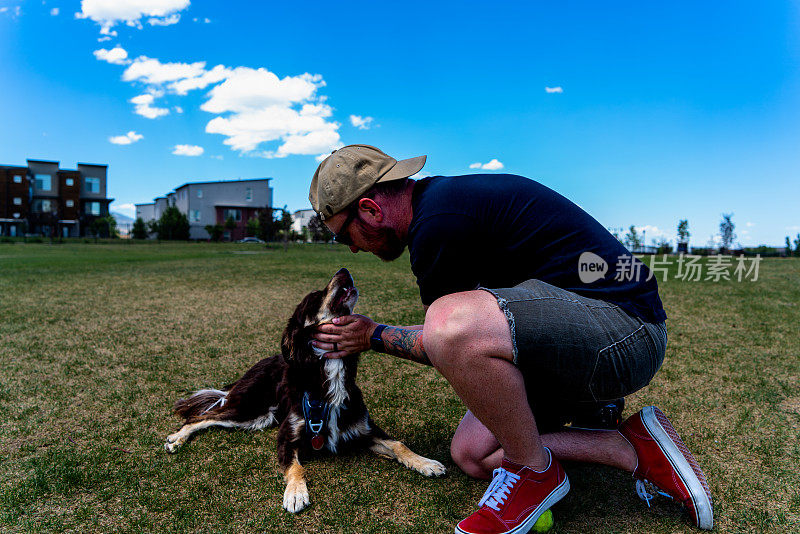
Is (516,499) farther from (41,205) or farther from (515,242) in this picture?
(41,205)

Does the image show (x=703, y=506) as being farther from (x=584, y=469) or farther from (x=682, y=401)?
(x=682, y=401)

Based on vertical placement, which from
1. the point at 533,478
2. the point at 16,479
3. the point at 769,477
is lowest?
the point at 16,479

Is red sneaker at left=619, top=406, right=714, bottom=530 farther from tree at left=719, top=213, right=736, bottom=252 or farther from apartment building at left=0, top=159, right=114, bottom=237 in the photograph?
apartment building at left=0, top=159, right=114, bottom=237

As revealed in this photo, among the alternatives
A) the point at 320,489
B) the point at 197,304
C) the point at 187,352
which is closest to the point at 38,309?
the point at 197,304

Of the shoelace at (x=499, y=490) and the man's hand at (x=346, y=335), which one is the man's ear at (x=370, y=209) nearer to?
the man's hand at (x=346, y=335)

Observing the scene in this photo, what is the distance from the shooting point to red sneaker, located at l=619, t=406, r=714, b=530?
7.55ft

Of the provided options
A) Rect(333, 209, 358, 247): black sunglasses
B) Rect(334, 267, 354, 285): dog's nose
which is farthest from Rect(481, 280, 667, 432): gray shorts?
Rect(334, 267, 354, 285): dog's nose

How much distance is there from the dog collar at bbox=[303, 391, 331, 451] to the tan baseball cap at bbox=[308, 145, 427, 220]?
129cm

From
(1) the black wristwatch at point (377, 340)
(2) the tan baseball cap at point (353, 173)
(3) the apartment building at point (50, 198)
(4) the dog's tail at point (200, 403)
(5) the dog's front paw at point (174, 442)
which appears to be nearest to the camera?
(2) the tan baseball cap at point (353, 173)

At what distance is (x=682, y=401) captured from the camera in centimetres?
405

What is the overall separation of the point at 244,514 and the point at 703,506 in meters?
2.28

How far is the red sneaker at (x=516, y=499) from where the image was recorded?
2.15 meters

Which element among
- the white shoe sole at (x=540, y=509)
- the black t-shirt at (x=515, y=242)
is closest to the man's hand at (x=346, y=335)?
the black t-shirt at (x=515, y=242)

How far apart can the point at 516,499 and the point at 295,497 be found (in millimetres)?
1161
